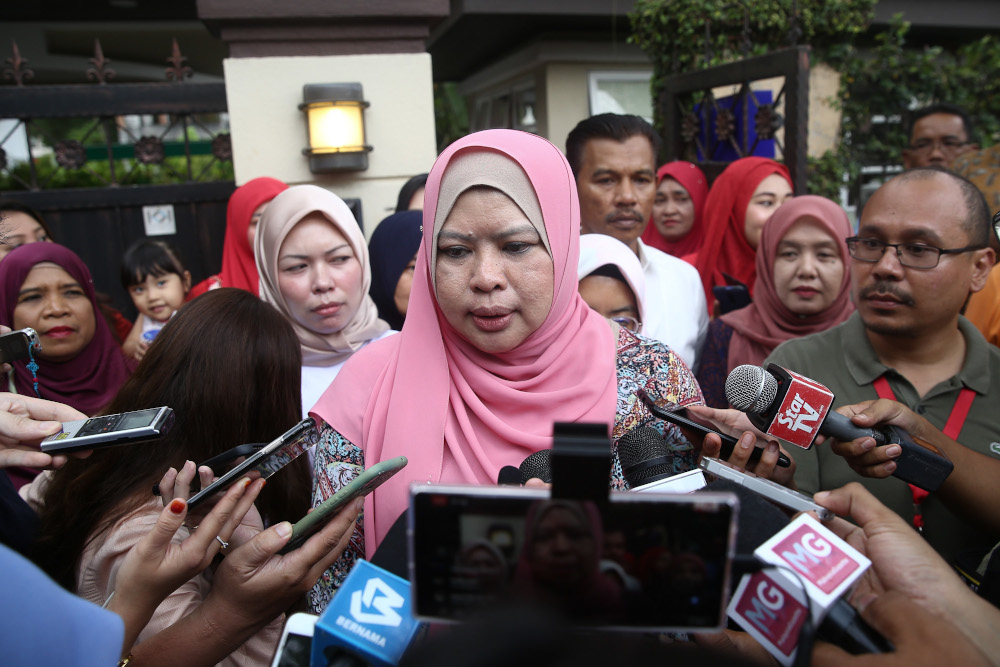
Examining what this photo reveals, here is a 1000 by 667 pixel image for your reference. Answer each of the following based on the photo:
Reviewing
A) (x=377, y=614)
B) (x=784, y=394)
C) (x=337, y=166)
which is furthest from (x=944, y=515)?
(x=337, y=166)

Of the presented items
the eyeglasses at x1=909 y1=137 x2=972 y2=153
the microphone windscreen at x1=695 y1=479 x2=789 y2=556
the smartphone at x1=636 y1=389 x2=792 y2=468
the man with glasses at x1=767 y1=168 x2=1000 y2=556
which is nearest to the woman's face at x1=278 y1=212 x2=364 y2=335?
the smartphone at x1=636 y1=389 x2=792 y2=468

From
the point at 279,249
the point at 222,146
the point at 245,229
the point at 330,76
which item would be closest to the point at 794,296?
the point at 279,249

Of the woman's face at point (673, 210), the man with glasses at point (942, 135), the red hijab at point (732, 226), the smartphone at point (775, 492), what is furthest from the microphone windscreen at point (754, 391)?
the man with glasses at point (942, 135)

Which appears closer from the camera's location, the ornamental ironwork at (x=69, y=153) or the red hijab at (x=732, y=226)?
the red hijab at (x=732, y=226)

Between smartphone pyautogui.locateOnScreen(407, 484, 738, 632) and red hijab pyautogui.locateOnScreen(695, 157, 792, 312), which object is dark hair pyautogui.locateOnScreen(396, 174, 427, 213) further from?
smartphone pyautogui.locateOnScreen(407, 484, 738, 632)

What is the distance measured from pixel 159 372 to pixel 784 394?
158 centimetres

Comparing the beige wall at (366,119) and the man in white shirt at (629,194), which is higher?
the beige wall at (366,119)

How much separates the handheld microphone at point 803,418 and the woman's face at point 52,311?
295 cm

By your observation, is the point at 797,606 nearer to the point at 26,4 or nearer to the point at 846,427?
the point at 846,427

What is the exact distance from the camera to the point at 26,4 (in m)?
7.03

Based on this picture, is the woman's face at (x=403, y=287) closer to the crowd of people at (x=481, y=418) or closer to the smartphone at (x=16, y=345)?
the crowd of people at (x=481, y=418)

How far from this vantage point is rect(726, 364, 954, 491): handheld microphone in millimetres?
1476

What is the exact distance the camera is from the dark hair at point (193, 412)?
Result: 65.2 inches

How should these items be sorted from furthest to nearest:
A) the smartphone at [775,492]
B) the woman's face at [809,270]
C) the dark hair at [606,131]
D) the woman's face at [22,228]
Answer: the woman's face at [22,228]
the dark hair at [606,131]
the woman's face at [809,270]
the smartphone at [775,492]
